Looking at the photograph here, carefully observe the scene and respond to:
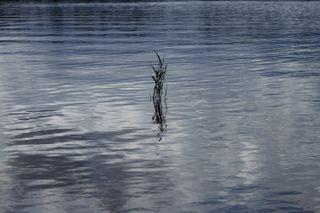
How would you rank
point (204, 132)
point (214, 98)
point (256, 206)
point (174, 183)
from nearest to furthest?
point (256, 206)
point (174, 183)
point (204, 132)
point (214, 98)

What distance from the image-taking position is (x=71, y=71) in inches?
1795

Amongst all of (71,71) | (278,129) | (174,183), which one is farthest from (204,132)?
(71,71)

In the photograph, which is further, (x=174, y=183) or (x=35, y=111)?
(x=35, y=111)

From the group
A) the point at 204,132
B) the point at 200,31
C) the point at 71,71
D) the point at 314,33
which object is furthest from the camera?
the point at 200,31

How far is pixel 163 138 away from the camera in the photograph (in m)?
24.1

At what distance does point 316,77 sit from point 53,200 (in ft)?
86.5

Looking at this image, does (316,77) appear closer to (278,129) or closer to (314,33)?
(278,129)

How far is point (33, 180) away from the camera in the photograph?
18.5m

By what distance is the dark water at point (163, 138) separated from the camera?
16984 mm

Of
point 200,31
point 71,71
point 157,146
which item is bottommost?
point 200,31

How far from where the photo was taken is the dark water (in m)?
17.0

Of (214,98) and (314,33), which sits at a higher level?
(214,98)

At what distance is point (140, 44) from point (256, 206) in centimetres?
5489

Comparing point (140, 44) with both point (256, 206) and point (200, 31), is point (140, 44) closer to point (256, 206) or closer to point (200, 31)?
point (200, 31)
